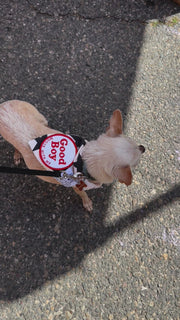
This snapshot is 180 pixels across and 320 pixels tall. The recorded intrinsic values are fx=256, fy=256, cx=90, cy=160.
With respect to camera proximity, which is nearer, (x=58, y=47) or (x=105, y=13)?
(x=58, y=47)

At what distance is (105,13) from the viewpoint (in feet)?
16.2

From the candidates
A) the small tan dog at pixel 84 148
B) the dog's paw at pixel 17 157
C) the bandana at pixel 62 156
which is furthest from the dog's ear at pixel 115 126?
the dog's paw at pixel 17 157

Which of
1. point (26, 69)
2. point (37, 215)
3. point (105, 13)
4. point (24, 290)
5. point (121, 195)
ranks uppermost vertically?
point (105, 13)

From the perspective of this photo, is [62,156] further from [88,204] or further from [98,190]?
[98,190]

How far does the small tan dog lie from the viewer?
2.62m

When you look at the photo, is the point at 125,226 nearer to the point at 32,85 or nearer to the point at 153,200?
the point at 153,200

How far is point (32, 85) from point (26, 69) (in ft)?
1.10

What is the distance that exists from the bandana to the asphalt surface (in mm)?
925

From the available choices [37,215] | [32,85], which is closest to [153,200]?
[37,215]

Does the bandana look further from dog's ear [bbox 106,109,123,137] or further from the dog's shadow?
the dog's shadow

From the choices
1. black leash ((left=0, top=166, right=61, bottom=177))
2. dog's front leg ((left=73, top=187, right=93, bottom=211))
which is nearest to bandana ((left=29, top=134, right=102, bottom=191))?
black leash ((left=0, top=166, right=61, bottom=177))

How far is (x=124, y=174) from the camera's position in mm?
2578

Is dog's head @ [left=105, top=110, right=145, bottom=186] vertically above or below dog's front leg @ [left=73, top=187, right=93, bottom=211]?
above

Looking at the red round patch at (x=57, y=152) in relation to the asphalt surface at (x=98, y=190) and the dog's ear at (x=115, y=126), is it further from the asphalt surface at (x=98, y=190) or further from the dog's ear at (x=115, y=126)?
the asphalt surface at (x=98, y=190)
